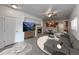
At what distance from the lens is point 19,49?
1817mm

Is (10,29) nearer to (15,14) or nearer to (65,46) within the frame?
(15,14)

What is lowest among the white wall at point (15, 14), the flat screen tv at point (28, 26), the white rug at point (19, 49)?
the white rug at point (19, 49)

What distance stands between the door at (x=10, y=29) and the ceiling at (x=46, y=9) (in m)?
0.24

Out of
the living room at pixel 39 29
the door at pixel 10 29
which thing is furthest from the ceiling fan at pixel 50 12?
the door at pixel 10 29

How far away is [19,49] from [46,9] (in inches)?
29.5

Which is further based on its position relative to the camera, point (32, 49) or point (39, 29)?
point (39, 29)

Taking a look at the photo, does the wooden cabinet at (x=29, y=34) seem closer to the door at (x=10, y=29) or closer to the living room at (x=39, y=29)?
the living room at (x=39, y=29)

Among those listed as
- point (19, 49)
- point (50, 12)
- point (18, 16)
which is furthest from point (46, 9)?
point (19, 49)

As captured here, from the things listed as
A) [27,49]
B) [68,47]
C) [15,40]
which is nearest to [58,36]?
[68,47]

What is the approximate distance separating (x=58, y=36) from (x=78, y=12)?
0.48m

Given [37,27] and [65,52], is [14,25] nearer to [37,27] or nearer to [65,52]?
[37,27]

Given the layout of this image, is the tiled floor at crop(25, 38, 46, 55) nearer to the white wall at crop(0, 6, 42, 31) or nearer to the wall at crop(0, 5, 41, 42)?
the wall at crop(0, 5, 41, 42)

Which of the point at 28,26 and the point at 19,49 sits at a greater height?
the point at 28,26

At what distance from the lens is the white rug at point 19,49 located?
5.74 ft
